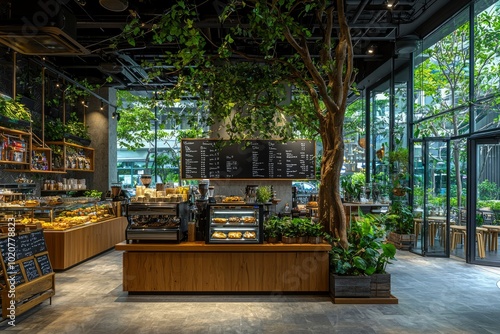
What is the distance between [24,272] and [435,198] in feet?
24.4

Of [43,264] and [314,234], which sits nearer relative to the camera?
[43,264]

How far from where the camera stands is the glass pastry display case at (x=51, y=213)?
607 cm

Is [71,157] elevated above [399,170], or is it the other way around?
[71,157]

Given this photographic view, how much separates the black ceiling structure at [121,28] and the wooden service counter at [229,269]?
2.80 meters

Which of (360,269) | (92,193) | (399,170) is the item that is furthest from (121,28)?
(399,170)

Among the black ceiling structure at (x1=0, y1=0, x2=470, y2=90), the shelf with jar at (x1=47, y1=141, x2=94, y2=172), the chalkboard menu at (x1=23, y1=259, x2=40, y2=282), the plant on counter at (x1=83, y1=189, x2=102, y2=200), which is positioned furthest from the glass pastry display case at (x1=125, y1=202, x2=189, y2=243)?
the plant on counter at (x1=83, y1=189, x2=102, y2=200)

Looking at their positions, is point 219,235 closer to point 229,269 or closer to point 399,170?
point 229,269

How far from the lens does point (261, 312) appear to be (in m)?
4.29

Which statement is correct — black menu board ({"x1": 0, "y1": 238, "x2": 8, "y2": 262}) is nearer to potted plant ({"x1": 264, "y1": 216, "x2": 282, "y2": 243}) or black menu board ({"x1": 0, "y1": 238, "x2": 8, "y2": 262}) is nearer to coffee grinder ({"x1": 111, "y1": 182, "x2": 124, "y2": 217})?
potted plant ({"x1": 264, "y1": 216, "x2": 282, "y2": 243})

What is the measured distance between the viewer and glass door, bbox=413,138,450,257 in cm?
770

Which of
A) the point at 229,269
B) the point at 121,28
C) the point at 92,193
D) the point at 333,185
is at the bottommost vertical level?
the point at 229,269

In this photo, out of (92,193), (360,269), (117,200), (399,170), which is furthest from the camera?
(92,193)

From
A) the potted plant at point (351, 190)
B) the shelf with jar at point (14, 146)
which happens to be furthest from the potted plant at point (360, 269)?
the shelf with jar at point (14, 146)

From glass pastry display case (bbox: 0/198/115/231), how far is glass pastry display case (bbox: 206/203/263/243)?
106 inches
